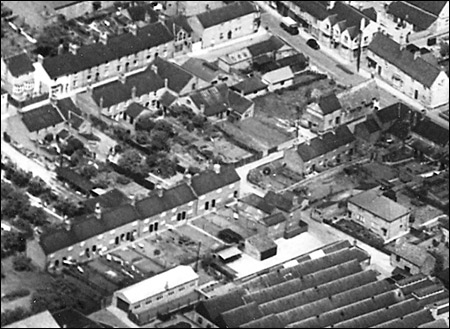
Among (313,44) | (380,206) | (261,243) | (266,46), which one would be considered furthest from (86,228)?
(313,44)

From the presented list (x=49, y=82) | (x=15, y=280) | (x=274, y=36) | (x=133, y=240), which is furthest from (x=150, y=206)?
(x=274, y=36)

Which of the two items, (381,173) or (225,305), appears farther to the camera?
(381,173)

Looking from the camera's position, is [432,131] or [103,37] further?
[103,37]

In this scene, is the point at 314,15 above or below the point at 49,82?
above

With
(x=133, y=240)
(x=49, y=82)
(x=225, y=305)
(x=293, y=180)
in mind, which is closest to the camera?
(x=225, y=305)

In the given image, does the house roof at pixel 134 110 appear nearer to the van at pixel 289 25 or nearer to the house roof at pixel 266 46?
the house roof at pixel 266 46

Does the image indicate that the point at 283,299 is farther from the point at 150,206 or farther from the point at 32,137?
the point at 32,137

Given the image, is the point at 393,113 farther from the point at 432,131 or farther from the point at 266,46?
the point at 266,46

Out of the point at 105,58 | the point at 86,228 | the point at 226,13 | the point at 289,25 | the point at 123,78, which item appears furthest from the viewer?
the point at 289,25
